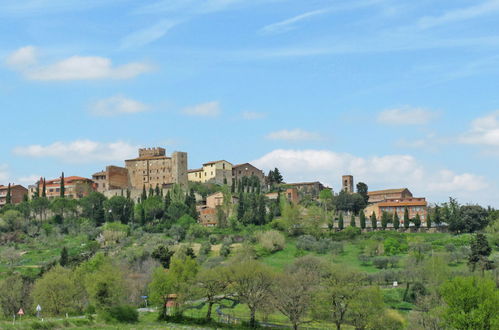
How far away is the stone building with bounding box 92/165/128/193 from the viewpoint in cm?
15138

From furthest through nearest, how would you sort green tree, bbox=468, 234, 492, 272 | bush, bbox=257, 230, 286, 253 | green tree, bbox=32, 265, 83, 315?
1. bush, bbox=257, 230, 286, 253
2. green tree, bbox=468, 234, 492, 272
3. green tree, bbox=32, 265, 83, 315

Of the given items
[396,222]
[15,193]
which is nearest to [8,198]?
[15,193]

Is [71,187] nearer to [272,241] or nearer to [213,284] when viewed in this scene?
[272,241]

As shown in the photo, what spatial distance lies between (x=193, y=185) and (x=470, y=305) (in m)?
99.2

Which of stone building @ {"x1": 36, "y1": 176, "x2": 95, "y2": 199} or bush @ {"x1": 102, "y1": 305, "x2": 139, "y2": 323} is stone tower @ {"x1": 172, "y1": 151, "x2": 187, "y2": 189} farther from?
bush @ {"x1": 102, "y1": 305, "x2": 139, "y2": 323}

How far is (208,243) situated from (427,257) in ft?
102

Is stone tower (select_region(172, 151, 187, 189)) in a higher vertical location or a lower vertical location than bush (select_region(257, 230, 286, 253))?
higher

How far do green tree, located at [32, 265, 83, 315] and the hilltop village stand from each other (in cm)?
6698

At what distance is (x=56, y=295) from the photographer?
62625mm

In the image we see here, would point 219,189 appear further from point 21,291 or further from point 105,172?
point 21,291

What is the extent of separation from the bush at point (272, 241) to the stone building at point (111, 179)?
2158 inches

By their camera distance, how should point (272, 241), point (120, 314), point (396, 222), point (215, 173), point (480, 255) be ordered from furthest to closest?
point (215, 173), point (396, 222), point (272, 241), point (480, 255), point (120, 314)

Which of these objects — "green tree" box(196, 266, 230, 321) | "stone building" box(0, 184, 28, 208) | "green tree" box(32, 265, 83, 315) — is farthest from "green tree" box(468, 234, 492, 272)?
"stone building" box(0, 184, 28, 208)

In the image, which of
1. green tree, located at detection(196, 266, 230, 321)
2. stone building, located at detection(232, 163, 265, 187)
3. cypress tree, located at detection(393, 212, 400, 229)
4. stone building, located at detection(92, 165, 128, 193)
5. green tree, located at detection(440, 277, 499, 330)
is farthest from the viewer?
stone building, located at detection(232, 163, 265, 187)
